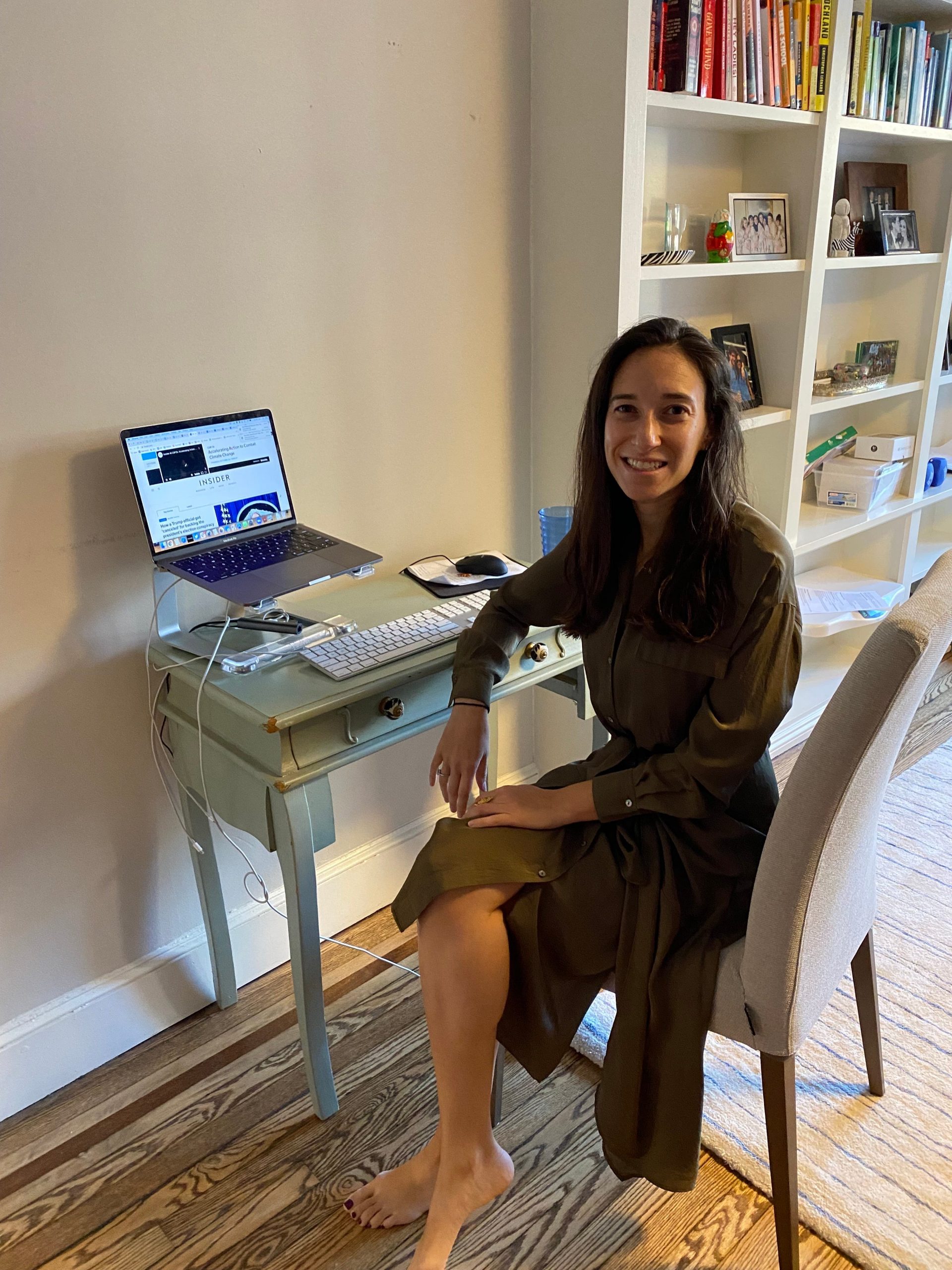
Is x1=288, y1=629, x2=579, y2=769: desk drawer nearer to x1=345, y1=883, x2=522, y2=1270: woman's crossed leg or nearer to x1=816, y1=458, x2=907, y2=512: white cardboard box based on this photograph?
x1=345, y1=883, x2=522, y2=1270: woman's crossed leg

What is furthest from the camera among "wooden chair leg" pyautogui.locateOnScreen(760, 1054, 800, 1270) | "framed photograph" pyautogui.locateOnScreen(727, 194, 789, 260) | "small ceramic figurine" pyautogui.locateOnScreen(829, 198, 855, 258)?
"small ceramic figurine" pyautogui.locateOnScreen(829, 198, 855, 258)

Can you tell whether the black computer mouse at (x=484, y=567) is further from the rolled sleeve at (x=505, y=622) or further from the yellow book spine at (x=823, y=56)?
the yellow book spine at (x=823, y=56)

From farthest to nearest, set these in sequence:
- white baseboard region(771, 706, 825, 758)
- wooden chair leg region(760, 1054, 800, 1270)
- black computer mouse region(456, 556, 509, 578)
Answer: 1. white baseboard region(771, 706, 825, 758)
2. black computer mouse region(456, 556, 509, 578)
3. wooden chair leg region(760, 1054, 800, 1270)

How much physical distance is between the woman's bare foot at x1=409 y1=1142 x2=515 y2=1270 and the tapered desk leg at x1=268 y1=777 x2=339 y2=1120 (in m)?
0.32

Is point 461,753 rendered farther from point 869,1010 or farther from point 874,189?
point 874,189

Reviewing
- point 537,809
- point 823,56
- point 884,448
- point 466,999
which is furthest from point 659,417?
point 884,448

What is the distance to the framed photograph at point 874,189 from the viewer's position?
257 centimetres

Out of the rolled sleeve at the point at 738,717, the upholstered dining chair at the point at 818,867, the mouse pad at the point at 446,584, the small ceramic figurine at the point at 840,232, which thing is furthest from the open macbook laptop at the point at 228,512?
the small ceramic figurine at the point at 840,232

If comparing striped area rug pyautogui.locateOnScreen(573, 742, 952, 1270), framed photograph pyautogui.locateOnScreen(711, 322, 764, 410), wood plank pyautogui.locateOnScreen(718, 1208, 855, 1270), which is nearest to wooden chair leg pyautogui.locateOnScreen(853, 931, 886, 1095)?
striped area rug pyautogui.locateOnScreen(573, 742, 952, 1270)

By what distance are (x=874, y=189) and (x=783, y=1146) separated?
246 cm

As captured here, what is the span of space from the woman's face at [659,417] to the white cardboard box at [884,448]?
1.80 metres

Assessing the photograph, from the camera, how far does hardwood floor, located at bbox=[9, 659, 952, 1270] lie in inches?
53.1

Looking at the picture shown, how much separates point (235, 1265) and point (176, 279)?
1.46m

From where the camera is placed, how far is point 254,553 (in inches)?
62.1
